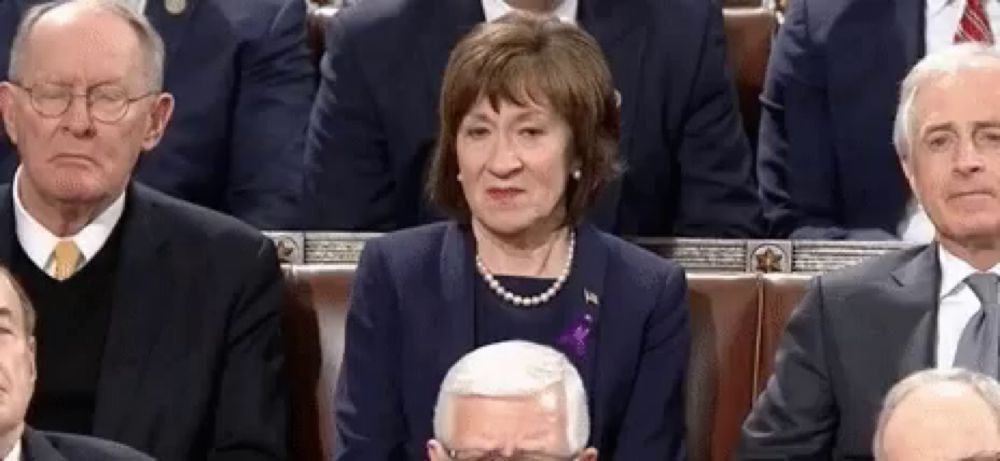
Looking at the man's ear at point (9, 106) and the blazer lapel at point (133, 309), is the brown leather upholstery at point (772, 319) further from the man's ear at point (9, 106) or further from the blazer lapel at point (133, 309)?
the man's ear at point (9, 106)

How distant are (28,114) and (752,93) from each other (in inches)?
42.0

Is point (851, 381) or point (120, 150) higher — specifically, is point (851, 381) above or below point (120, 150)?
below

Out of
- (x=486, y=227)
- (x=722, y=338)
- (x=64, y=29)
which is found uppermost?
(x=64, y=29)

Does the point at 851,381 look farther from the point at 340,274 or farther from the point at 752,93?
the point at 752,93

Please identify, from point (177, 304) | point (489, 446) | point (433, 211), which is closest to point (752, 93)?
point (433, 211)

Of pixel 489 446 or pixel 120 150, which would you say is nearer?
pixel 489 446

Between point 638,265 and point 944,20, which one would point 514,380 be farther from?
point 944,20

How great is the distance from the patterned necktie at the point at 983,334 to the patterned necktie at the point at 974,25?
0.65 meters

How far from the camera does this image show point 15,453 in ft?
6.09

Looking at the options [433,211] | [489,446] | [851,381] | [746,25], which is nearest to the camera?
[489,446]

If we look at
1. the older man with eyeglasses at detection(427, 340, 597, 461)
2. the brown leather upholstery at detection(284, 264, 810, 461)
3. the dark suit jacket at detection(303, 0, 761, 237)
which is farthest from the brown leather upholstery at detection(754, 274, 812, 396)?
the older man with eyeglasses at detection(427, 340, 597, 461)

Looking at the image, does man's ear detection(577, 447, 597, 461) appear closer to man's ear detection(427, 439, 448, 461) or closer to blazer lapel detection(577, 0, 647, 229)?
man's ear detection(427, 439, 448, 461)

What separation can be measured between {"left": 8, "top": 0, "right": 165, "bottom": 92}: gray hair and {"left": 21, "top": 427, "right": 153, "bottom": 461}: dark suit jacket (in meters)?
0.46

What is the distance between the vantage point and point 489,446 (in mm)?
1771
